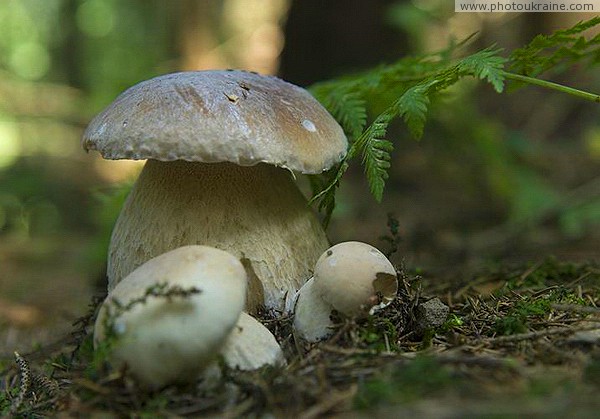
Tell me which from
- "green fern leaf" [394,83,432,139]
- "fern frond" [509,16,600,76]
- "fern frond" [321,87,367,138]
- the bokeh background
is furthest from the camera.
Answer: the bokeh background

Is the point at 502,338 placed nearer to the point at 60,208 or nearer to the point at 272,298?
the point at 272,298

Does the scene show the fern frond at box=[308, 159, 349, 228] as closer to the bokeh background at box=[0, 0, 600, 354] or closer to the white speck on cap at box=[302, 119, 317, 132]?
the white speck on cap at box=[302, 119, 317, 132]

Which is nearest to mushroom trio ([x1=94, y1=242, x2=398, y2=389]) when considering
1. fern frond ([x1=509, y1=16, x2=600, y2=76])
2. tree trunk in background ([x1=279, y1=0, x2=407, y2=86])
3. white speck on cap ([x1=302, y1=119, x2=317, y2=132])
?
white speck on cap ([x1=302, y1=119, x2=317, y2=132])

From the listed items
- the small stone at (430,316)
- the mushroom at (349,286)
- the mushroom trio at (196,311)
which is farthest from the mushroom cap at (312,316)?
the small stone at (430,316)

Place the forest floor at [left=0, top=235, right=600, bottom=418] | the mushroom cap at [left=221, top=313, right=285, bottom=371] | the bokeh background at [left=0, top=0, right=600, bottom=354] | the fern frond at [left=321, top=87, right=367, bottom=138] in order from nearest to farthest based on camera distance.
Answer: the forest floor at [left=0, top=235, right=600, bottom=418] < the mushroom cap at [left=221, top=313, right=285, bottom=371] < the fern frond at [left=321, top=87, right=367, bottom=138] < the bokeh background at [left=0, top=0, right=600, bottom=354]

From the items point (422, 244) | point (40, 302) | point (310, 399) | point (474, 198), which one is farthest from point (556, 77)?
point (310, 399)

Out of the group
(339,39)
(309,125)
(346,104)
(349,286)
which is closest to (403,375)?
(349,286)
